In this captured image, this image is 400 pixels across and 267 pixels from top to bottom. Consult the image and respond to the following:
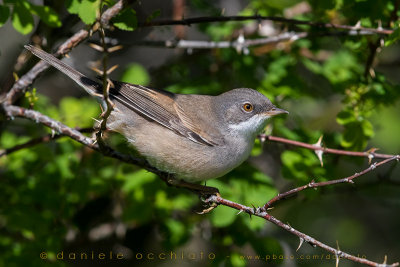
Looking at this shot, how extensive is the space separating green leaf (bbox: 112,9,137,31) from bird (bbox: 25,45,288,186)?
0.56 metres

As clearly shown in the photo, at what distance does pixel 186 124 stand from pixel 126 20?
1.11 metres

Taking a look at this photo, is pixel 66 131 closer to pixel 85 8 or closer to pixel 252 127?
pixel 85 8

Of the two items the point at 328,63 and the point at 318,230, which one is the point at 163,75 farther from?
the point at 318,230

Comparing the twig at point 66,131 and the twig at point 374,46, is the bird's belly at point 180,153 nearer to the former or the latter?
the twig at point 66,131

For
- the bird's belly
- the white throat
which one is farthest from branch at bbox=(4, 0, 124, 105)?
the white throat

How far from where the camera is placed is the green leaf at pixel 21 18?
10.7 ft

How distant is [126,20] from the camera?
3.40 meters

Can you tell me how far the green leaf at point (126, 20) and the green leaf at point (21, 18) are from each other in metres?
0.58

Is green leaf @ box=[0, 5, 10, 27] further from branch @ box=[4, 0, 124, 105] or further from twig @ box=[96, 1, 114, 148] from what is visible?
twig @ box=[96, 1, 114, 148]

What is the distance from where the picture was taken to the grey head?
406cm

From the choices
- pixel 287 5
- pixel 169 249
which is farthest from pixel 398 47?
pixel 169 249

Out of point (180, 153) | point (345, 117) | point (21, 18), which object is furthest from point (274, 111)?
point (21, 18)

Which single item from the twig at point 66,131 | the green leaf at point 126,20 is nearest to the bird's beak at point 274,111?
the twig at point 66,131

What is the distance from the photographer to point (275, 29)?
5.82 m
